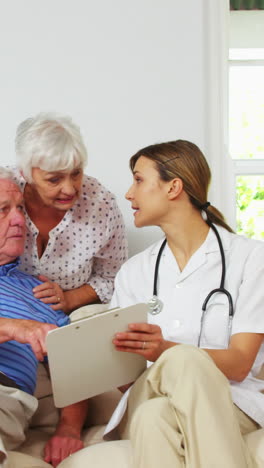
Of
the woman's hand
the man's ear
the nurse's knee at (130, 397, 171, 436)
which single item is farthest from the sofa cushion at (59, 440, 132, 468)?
the man's ear

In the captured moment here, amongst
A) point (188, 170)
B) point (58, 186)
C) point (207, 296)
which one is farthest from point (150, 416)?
point (58, 186)

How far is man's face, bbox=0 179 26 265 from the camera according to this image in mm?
1943

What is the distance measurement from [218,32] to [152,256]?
5.03 feet

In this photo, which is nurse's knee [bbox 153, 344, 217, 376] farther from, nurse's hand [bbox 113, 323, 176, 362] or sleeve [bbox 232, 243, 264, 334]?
sleeve [bbox 232, 243, 264, 334]

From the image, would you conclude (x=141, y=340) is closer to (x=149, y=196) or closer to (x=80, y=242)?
(x=149, y=196)

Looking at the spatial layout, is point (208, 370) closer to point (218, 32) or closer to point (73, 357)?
point (73, 357)

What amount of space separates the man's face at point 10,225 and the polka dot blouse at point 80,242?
204 mm

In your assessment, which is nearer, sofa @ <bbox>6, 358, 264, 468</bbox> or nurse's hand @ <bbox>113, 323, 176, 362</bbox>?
sofa @ <bbox>6, 358, 264, 468</bbox>

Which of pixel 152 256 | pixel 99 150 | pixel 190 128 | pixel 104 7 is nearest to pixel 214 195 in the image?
pixel 190 128

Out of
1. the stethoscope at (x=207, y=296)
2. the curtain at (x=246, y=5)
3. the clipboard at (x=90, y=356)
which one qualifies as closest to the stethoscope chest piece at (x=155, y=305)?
the stethoscope at (x=207, y=296)

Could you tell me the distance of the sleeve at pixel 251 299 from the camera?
171cm

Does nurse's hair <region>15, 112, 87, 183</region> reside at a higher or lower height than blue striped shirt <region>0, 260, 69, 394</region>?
higher

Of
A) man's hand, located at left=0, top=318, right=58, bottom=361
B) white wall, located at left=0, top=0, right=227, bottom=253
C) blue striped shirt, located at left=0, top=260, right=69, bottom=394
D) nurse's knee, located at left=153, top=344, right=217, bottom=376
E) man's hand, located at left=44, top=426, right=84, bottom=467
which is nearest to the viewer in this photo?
nurse's knee, located at left=153, top=344, right=217, bottom=376

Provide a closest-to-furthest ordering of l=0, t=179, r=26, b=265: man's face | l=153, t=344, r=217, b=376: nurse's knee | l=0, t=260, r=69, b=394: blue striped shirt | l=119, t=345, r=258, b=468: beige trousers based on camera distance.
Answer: l=119, t=345, r=258, b=468: beige trousers
l=153, t=344, r=217, b=376: nurse's knee
l=0, t=260, r=69, b=394: blue striped shirt
l=0, t=179, r=26, b=265: man's face
